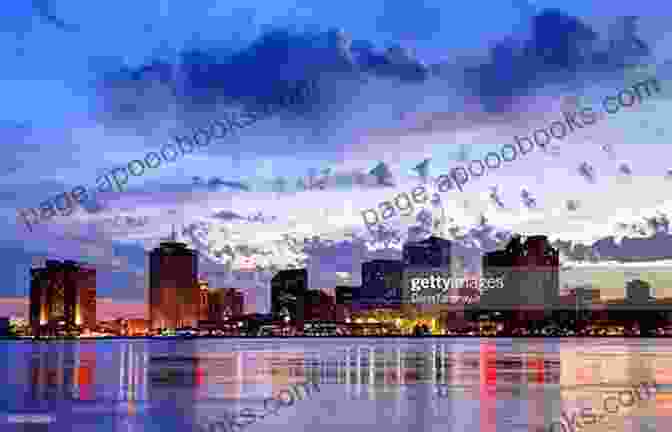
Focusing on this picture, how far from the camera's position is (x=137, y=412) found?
105ft

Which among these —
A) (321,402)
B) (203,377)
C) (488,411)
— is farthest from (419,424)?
(203,377)

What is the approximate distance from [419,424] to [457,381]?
22.3 m

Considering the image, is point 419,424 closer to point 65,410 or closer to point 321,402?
point 321,402

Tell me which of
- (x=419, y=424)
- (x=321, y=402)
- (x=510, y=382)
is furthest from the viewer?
(x=510, y=382)

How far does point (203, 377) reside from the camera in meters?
53.9

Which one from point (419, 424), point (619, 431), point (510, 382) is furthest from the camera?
point (510, 382)

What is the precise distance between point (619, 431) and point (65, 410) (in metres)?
17.0

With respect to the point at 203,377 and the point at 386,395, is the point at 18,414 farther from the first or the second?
the point at 203,377

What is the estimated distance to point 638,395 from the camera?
38.4 metres

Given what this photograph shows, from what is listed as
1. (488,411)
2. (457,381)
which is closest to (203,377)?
(457,381)

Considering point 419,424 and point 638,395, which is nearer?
point 419,424

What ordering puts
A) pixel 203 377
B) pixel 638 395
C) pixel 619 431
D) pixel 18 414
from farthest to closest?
pixel 203 377 → pixel 638 395 → pixel 18 414 → pixel 619 431

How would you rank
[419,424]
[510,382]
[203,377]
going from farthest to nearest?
1. [203,377]
2. [510,382]
3. [419,424]

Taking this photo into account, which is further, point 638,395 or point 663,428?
point 638,395
